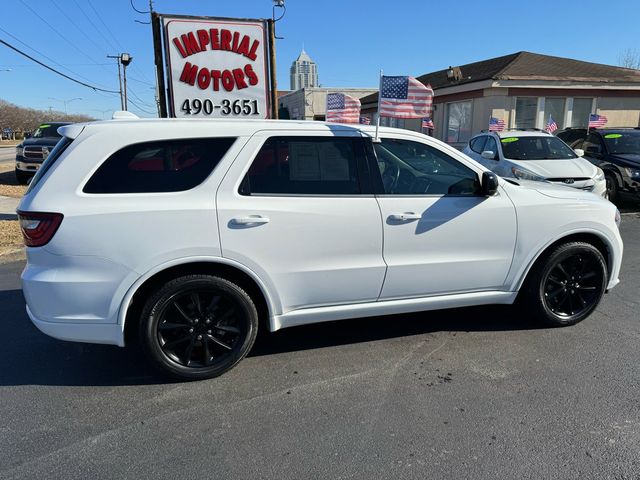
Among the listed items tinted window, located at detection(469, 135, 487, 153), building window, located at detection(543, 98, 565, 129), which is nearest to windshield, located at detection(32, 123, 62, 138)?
tinted window, located at detection(469, 135, 487, 153)

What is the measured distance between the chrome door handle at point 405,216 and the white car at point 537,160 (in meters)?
6.05

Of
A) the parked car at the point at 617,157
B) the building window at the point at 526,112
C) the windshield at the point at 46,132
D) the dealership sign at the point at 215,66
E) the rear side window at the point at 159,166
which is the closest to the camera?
the rear side window at the point at 159,166

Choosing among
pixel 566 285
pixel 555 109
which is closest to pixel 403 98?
pixel 566 285

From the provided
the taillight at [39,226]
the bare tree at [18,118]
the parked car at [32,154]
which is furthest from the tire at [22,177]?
the bare tree at [18,118]

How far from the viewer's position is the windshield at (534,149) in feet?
31.6

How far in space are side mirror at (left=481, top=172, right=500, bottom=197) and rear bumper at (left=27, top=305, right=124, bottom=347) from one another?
2.79 m

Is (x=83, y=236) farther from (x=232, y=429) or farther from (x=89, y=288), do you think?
(x=232, y=429)

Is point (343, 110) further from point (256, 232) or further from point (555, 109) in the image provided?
point (555, 109)

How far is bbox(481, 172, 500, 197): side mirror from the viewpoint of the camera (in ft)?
11.8

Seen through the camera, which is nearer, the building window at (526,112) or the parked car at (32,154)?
the parked car at (32,154)

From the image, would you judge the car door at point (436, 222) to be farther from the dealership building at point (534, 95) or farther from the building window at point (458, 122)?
the building window at point (458, 122)

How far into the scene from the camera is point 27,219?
293cm

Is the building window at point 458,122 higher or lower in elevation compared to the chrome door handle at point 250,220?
higher

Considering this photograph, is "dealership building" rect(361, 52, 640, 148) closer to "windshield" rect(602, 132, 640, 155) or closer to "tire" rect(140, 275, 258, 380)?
"windshield" rect(602, 132, 640, 155)
